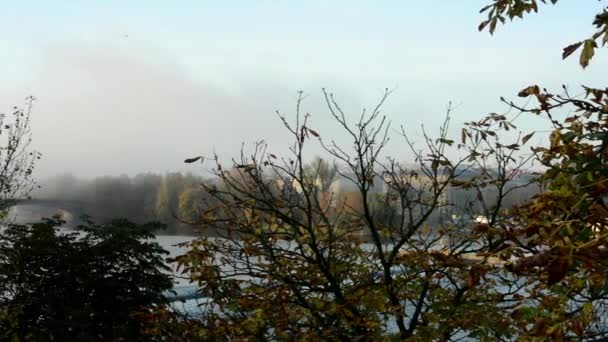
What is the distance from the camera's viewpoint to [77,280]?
12.3m

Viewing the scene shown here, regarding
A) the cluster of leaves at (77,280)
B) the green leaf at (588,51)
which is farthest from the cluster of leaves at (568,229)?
the cluster of leaves at (77,280)

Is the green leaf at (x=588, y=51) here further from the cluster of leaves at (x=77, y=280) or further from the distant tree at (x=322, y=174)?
the cluster of leaves at (x=77, y=280)

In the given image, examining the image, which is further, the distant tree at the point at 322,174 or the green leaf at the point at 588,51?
the distant tree at the point at 322,174

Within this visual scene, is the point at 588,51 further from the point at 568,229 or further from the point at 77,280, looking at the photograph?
the point at 77,280

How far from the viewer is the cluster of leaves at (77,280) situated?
11.6 m

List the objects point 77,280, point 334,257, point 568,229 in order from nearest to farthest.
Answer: point 568,229, point 334,257, point 77,280

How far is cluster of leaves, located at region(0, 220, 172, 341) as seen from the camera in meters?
11.6

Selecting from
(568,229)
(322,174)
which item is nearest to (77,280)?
(322,174)

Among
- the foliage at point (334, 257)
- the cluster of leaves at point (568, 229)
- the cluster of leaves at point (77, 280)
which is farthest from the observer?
the cluster of leaves at point (77, 280)

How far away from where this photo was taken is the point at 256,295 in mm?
6738

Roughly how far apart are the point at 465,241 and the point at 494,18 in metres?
2.65

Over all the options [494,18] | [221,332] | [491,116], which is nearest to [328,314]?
[221,332]

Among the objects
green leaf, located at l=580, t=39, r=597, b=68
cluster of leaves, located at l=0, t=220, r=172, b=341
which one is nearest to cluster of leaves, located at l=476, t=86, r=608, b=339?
green leaf, located at l=580, t=39, r=597, b=68

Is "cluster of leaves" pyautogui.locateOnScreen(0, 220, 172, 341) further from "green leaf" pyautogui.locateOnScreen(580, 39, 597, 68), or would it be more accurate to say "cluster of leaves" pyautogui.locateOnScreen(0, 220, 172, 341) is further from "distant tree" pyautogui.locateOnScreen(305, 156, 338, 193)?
"green leaf" pyautogui.locateOnScreen(580, 39, 597, 68)
